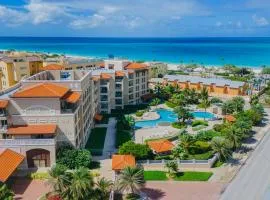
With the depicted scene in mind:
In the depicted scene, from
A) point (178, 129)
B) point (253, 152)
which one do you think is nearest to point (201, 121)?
point (178, 129)

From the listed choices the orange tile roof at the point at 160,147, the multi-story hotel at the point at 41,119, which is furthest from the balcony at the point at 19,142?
the orange tile roof at the point at 160,147

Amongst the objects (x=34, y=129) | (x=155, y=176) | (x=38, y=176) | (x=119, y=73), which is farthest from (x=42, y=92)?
(x=119, y=73)

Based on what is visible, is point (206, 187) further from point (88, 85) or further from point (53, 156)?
point (88, 85)

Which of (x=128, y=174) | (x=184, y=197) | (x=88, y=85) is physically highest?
(x=88, y=85)

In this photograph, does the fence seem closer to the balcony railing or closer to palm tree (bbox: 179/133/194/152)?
palm tree (bbox: 179/133/194/152)

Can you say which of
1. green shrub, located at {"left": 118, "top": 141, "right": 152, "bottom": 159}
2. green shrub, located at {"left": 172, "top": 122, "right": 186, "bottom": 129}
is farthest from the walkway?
green shrub, located at {"left": 172, "top": 122, "right": 186, "bottom": 129}

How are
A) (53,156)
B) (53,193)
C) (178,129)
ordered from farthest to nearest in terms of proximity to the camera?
(178,129)
(53,156)
(53,193)

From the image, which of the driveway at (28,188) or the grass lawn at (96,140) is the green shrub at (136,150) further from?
the driveway at (28,188)

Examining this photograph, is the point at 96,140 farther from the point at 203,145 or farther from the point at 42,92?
the point at 203,145
